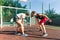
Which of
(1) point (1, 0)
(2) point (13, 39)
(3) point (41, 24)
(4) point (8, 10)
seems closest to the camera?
(2) point (13, 39)

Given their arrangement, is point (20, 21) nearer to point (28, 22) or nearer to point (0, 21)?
point (0, 21)

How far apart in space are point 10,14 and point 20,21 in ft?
34.8

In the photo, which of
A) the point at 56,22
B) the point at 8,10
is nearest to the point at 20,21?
the point at 8,10

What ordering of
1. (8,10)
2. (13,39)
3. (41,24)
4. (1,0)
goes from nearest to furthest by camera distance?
(13,39)
(41,24)
(8,10)
(1,0)

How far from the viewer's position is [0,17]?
67.4 ft

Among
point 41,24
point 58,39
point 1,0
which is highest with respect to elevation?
point 1,0

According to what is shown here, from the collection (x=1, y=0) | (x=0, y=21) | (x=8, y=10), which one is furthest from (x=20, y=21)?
(x=1, y=0)

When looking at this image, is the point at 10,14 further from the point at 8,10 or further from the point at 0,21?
the point at 0,21

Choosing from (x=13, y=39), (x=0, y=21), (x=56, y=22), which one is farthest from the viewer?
(x=56, y=22)

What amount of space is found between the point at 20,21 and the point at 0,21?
882 cm

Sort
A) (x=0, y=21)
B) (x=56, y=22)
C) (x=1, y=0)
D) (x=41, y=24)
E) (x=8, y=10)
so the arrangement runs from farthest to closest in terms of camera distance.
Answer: (x=56, y=22), (x=1, y=0), (x=8, y=10), (x=0, y=21), (x=41, y=24)

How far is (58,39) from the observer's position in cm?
1030

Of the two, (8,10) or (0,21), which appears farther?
(8,10)

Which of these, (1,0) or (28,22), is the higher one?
(1,0)
